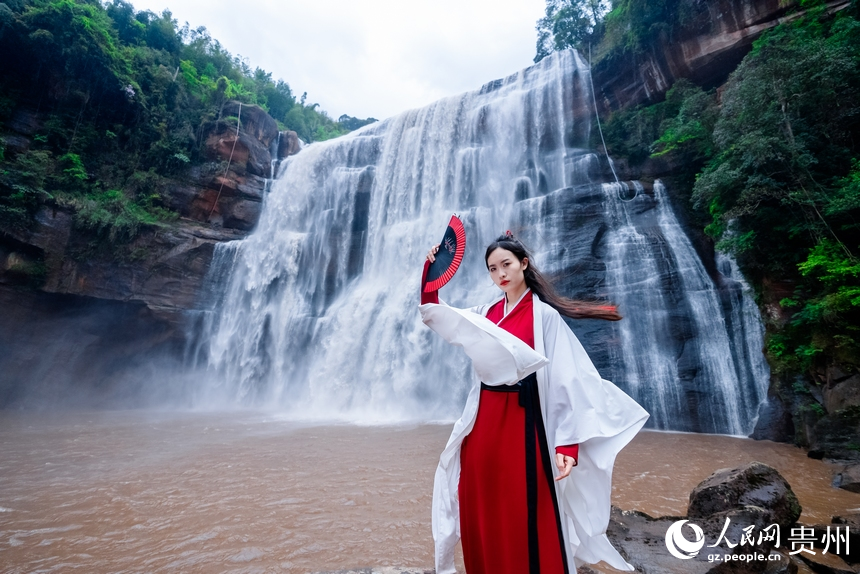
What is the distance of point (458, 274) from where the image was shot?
43.4 ft

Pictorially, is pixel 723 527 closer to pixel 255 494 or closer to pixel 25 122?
pixel 255 494

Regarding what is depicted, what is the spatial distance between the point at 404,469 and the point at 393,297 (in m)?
8.66

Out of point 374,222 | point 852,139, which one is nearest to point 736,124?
point 852,139

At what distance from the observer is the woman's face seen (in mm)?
1921

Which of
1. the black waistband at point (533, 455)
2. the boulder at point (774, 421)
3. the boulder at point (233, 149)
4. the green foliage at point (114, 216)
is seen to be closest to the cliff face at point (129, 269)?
the green foliage at point (114, 216)

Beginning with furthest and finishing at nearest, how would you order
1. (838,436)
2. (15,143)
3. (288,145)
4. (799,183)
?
1. (288,145)
2. (15,143)
3. (799,183)
4. (838,436)

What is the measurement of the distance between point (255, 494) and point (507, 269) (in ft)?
12.9

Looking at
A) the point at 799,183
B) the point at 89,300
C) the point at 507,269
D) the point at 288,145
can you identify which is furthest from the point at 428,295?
the point at 288,145

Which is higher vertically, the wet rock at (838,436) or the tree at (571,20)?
the tree at (571,20)

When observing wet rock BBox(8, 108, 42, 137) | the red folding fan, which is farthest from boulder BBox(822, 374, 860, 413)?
wet rock BBox(8, 108, 42, 137)

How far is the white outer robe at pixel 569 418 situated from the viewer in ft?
5.32

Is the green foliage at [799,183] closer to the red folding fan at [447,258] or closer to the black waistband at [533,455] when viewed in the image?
the black waistband at [533,455]

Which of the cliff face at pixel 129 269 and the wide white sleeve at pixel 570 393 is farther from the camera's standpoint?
the cliff face at pixel 129 269

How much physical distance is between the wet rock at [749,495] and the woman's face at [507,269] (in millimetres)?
2587
